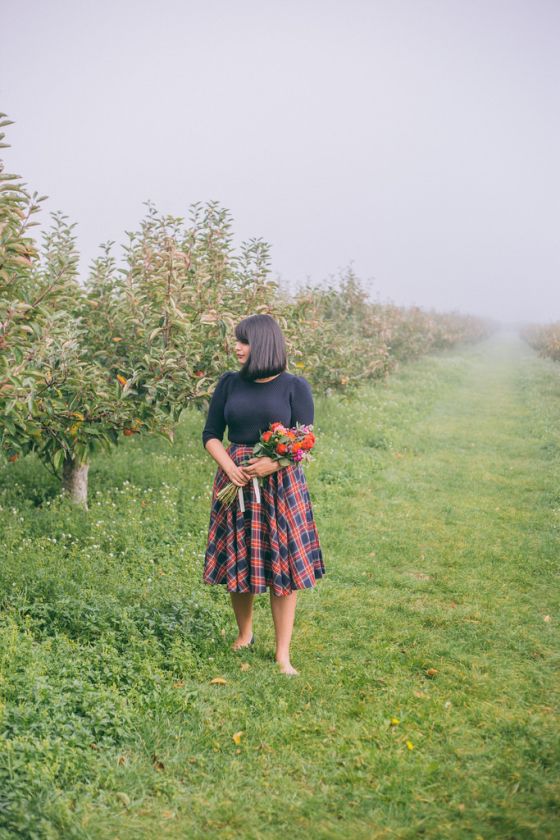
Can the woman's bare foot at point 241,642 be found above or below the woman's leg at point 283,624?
below

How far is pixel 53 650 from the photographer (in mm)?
4602

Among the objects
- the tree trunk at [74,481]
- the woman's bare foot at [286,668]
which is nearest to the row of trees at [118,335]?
the tree trunk at [74,481]

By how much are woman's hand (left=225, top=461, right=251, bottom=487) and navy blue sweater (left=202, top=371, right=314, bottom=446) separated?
0.80 feet

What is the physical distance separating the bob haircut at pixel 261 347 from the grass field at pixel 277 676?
2078 millimetres

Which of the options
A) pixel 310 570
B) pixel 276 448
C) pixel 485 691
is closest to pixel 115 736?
pixel 310 570

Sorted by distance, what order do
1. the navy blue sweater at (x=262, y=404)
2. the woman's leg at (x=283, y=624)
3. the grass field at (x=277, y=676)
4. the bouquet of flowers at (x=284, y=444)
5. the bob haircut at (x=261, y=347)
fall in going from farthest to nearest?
the woman's leg at (x=283, y=624) → the navy blue sweater at (x=262, y=404) → the bob haircut at (x=261, y=347) → the bouquet of flowers at (x=284, y=444) → the grass field at (x=277, y=676)

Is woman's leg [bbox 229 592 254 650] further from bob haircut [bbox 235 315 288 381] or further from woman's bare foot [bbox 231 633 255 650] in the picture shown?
bob haircut [bbox 235 315 288 381]

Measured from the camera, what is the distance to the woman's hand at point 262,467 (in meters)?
4.36

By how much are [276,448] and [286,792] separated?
1.97 metres

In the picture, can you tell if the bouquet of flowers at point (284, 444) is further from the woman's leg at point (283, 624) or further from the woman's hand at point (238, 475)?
the woman's leg at point (283, 624)

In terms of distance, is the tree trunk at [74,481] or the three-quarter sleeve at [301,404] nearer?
the three-quarter sleeve at [301,404]

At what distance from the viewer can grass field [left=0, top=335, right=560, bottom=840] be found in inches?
130

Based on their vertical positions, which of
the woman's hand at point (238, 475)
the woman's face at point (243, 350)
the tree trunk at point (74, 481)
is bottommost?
the tree trunk at point (74, 481)

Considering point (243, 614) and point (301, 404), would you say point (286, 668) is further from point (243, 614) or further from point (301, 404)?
point (301, 404)
